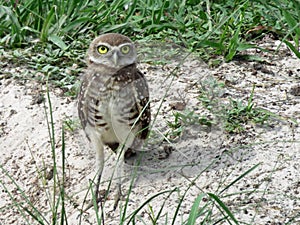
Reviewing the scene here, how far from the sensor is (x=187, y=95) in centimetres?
484

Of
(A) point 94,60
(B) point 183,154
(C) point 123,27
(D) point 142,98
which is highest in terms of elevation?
(A) point 94,60

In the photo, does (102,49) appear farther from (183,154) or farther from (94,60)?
(183,154)

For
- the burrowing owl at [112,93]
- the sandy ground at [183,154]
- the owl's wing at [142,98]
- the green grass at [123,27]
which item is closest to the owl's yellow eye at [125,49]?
the burrowing owl at [112,93]

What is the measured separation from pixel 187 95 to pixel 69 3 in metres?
1.50

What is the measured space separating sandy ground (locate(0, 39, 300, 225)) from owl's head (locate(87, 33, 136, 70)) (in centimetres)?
31

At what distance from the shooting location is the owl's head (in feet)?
13.6

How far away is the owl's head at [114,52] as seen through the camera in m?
4.16

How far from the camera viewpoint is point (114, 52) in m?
4.15

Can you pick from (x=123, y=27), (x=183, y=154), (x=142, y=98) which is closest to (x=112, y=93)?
(x=142, y=98)

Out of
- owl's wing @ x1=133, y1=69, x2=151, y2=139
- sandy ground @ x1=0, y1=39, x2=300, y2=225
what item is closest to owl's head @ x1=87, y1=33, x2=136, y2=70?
owl's wing @ x1=133, y1=69, x2=151, y2=139

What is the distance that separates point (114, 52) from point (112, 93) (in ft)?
0.77

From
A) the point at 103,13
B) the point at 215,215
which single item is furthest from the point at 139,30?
the point at 215,215

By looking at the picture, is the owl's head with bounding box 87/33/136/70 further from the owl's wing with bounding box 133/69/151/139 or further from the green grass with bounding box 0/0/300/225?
the green grass with bounding box 0/0/300/225

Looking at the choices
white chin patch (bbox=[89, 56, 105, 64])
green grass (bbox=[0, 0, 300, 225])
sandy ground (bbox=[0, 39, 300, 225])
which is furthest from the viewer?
green grass (bbox=[0, 0, 300, 225])
